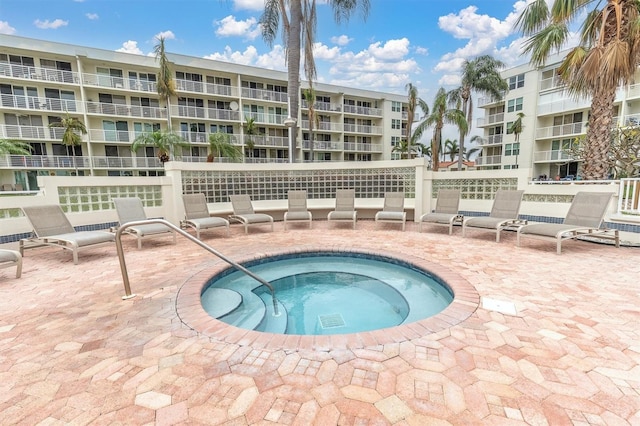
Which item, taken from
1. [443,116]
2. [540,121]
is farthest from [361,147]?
[540,121]

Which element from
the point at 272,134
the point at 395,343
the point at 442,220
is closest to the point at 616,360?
the point at 395,343

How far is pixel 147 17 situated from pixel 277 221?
44.1ft

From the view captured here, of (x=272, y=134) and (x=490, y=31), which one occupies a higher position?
(x=490, y=31)

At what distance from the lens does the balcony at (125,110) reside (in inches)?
824

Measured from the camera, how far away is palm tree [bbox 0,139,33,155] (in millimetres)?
17094

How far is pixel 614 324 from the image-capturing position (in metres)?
2.74

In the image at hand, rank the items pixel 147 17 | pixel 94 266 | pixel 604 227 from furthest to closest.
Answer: pixel 147 17 < pixel 604 227 < pixel 94 266

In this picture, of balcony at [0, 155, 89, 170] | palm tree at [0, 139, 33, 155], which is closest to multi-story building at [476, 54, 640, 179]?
balcony at [0, 155, 89, 170]

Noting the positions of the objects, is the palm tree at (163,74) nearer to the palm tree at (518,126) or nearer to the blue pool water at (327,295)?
the blue pool water at (327,295)

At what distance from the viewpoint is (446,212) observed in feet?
26.4

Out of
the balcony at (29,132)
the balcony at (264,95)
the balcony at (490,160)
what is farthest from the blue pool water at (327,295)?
the balcony at (490,160)

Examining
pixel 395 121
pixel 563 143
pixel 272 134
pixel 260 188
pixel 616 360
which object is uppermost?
pixel 395 121

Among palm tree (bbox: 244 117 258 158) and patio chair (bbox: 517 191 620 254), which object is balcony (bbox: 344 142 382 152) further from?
patio chair (bbox: 517 191 620 254)

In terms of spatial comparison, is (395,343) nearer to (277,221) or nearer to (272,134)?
(277,221)
